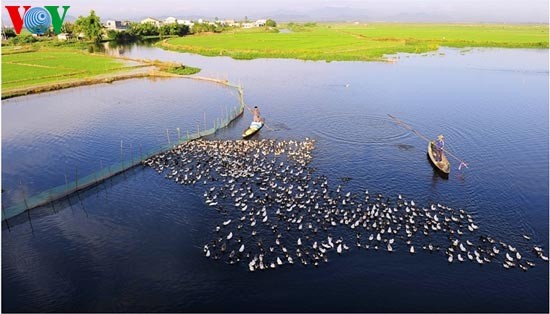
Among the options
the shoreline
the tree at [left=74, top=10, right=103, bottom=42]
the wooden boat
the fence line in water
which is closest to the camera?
the fence line in water

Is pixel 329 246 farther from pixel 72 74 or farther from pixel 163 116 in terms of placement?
pixel 72 74

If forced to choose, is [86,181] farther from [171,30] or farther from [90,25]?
[171,30]

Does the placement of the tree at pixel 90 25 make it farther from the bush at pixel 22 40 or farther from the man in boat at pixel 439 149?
the man in boat at pixel 439 149

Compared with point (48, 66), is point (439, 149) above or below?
below

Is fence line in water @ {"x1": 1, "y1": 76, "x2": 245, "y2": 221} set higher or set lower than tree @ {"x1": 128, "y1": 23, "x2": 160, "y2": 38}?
lower

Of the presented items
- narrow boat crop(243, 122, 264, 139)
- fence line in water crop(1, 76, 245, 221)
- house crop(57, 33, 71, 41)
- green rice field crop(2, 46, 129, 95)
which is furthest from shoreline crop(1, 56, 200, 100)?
house crop(57, 33, 71, 41)

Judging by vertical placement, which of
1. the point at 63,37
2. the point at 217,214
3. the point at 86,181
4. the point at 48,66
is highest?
the point at 63,37

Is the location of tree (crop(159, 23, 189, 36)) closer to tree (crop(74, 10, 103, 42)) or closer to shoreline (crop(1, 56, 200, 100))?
tree (crop(74, 10, 103, 42))

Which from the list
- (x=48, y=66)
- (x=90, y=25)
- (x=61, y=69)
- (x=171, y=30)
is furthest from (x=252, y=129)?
(x=171, y=30)
